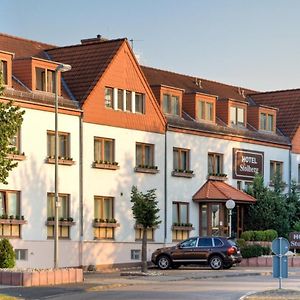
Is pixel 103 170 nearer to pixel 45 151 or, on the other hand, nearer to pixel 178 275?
pixel 45 151

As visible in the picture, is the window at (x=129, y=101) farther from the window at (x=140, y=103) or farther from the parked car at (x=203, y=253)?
the parked car at (x=203, y=253)

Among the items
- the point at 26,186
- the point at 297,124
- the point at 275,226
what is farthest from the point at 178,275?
the point at 297,124

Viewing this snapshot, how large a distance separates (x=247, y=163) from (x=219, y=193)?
5.81 meters

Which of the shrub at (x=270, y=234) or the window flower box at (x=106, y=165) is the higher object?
the window flower box at (x=106, y=165)

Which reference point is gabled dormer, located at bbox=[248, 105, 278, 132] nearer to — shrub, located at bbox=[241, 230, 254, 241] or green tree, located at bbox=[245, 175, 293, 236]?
green tree, located at bbox=[245, 175, 293, 236]

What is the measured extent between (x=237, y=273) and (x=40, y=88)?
12.8 m

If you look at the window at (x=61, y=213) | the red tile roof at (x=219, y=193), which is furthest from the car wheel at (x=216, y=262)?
the red tile roof at (x=219, y=193)

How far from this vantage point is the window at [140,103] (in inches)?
2044

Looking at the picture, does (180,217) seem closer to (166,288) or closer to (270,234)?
(270,234)

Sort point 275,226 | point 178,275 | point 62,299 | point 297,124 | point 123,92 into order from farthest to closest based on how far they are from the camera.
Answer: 1. point 297,124
2. point 275,226
3. point 123,92
4. point 178,275
5. point 62,299

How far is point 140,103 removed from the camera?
5216cm

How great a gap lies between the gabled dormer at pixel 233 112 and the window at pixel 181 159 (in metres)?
5.50

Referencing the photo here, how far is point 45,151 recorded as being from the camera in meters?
45.7

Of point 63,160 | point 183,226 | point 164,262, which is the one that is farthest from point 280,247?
point 183,226
